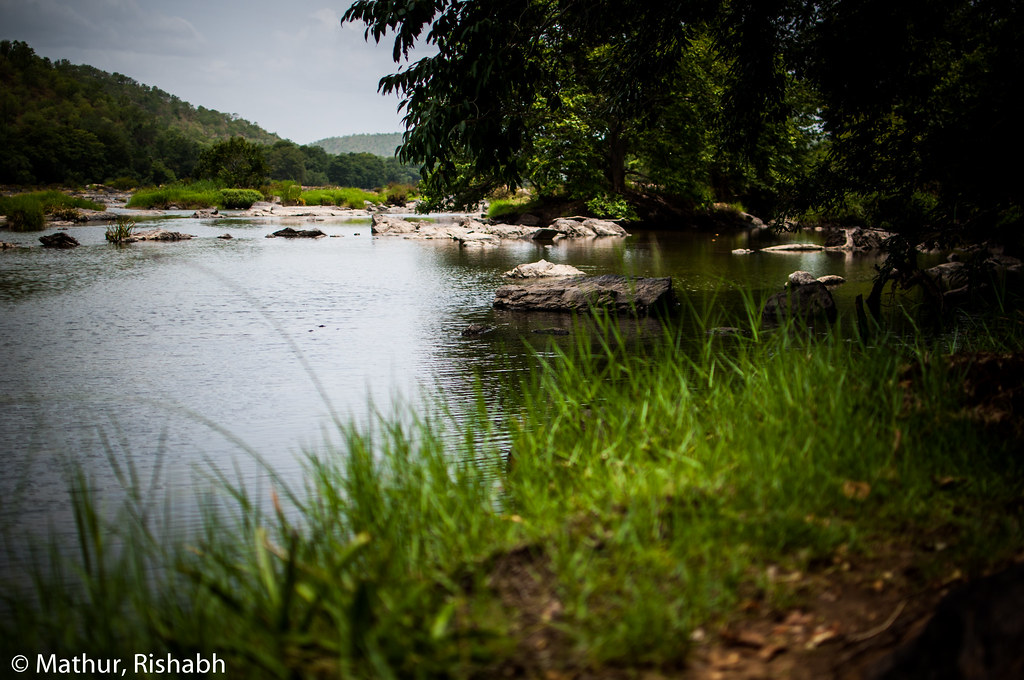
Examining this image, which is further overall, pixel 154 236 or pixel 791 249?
pixel 154 236

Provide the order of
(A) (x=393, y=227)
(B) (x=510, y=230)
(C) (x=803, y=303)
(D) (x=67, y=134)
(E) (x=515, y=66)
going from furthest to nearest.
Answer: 1. (D) (x=67, y=134)
2. (A) (x=393, y=227)
3. (B) (x=510, y=230)
4. (C) (x=803, y=303)
5. (E) (x=515, y=66)

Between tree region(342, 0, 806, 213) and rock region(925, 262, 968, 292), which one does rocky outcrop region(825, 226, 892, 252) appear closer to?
rock region(925, 262, 968, 292)

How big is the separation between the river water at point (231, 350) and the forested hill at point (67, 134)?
45036 millimetres

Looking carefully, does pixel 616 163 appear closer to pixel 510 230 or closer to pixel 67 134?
pixel 510 230

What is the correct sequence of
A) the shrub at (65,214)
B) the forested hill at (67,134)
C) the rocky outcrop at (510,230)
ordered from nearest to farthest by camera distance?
the rocky outcrop at (510,230) → the shrub at (65,214) → the forested hill at (67,134)

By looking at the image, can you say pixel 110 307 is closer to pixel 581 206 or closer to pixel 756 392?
pixel 756 392

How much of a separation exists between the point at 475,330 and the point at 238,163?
5506 cm

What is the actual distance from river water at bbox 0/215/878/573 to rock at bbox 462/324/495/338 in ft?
0.43

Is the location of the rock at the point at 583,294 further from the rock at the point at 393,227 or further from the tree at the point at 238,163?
the tree at the point at 238,163

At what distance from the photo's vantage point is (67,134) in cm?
5503

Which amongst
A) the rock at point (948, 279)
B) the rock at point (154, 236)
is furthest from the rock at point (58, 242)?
the rock at point (948, 279)

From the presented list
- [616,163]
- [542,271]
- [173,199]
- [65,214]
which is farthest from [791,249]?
[173,199]

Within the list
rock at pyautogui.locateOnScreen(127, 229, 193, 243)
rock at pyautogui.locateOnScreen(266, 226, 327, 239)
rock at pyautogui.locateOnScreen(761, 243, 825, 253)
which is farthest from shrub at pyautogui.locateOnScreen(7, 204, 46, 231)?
rock at pyautogui.locateOnScreen(761, 243, 825, 253)

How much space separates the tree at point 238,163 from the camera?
53.4 m
